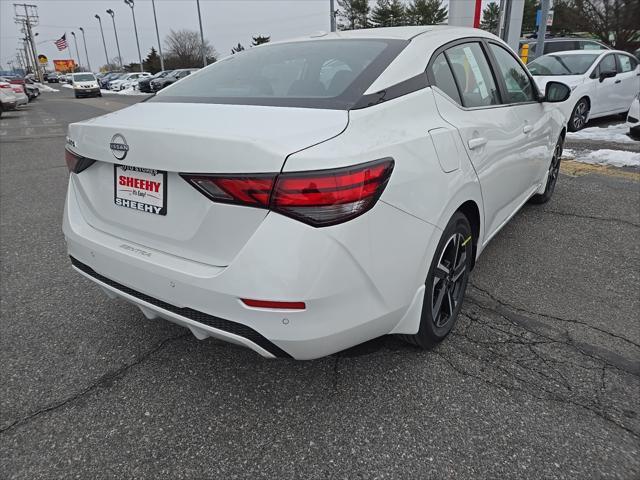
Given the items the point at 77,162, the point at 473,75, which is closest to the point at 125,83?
the point at 77,162

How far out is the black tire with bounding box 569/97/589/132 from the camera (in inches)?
366

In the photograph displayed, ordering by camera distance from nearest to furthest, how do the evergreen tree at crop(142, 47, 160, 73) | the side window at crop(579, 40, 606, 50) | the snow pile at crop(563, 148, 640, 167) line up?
the snow pile at crop(563, 148, 640, 167), the side window at crop(579, 40, 606, 50), the evergreen tree at crop(142, 47, 160, 73)

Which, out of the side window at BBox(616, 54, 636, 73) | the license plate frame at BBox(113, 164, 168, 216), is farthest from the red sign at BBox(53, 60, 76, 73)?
the license plate frame at BBox(113, 164, 168, 216)

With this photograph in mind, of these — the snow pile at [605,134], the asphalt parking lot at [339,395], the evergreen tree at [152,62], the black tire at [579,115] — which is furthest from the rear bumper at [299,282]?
the evergreen tree at [152,62]

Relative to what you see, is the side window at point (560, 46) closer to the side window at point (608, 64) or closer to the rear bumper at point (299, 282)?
the side window at point (608, 64)

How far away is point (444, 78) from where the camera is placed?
247 centimetres

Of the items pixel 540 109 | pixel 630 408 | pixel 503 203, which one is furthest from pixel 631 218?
pixel 630 408

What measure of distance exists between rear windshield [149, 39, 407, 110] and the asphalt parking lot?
3.87 feet

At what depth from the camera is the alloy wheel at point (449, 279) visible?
94.7 inches

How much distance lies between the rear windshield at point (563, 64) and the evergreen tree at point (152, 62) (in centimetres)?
6578

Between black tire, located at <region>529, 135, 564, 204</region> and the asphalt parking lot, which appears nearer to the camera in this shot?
the asphalt parking lot

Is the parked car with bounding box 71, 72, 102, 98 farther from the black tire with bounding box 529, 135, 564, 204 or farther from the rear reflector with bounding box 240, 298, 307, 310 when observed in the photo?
the rear reflector with bounding box 240, 298, 307, 310

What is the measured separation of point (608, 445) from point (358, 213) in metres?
1.40

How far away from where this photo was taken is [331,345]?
6.03 feet
